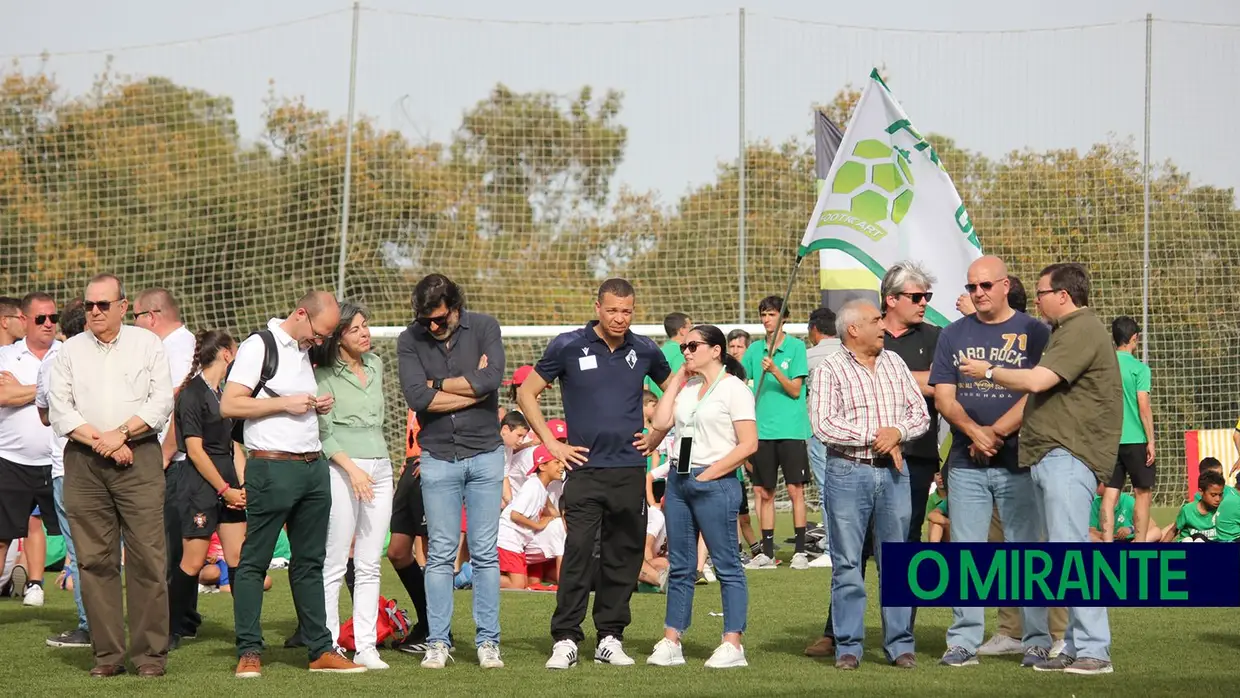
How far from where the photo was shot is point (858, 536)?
760 cm

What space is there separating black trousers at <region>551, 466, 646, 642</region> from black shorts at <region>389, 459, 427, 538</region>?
1066mm

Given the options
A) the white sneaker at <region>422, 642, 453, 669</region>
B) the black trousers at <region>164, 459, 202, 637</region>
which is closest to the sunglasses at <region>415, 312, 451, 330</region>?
the white sneaker at <region>422, 642, 453, 669</region>

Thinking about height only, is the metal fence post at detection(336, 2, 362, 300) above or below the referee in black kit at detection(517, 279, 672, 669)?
above

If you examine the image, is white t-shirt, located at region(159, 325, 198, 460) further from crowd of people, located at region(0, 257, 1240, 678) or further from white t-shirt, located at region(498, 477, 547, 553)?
white t-shirt, located at region(498, 477, 547, 553)

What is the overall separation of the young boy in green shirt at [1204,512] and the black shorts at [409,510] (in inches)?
260

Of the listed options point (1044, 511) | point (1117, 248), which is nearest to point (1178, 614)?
point (1044, 511)

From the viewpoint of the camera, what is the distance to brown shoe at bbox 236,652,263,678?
746 cm

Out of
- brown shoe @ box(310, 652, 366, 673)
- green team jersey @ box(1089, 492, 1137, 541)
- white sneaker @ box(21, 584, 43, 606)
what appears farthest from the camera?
green team jersey @ box(1089, 492, 1137, 541)

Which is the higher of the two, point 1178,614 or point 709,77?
point 709,77

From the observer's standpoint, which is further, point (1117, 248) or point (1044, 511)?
point (1117, 248)

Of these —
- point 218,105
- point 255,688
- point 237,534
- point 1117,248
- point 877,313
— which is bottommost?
point 255,688

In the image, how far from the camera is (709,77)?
673 inches

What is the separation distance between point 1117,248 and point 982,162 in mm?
1842

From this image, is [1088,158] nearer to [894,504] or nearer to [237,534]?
[894,504]
